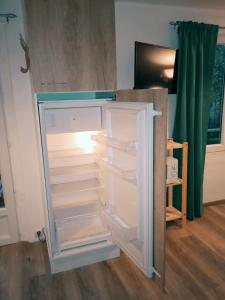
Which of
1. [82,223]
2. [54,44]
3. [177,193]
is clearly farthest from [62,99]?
[177,193]

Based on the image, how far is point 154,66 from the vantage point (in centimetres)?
239

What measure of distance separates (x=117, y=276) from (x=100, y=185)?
31.3 inches

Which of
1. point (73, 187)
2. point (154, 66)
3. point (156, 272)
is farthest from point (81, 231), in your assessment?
point (154, 66)

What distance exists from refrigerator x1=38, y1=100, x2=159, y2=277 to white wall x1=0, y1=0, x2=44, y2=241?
284 mm

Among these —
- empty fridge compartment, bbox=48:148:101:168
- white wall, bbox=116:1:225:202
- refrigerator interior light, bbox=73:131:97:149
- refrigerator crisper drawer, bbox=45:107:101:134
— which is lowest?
empty fridge compartment, bbox=48:148:101:168

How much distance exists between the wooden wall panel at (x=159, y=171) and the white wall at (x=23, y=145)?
123 cm

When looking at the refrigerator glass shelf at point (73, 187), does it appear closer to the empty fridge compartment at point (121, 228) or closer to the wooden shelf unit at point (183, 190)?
the empty fridge compartment at point (121, 228)

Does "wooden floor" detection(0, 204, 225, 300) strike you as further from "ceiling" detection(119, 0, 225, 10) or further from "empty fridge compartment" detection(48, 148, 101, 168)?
"ceiling" detection(119, 0, 225, 10)

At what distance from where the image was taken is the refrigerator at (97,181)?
1507 millimetres

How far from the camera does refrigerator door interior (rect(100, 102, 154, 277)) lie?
4.69 ft

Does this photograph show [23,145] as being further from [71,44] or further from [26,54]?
[71,44]

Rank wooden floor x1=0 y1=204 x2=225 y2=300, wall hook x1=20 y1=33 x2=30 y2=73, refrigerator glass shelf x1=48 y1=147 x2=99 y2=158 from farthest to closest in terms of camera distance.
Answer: refrigerator glass shelf x1=48 y1=147 x2=99 y2=158
wall hook x1=20 y1=33 x2=30 y2=73
wooden floor x1=0 y1=204 x2=225 y2=300

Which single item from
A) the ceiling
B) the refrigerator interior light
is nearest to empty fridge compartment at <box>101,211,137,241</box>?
the refrigerator interior light

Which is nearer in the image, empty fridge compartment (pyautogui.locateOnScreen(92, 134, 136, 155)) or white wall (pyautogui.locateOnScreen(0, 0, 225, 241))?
empty fridge compartment (pyautogui.locateOnScreen(92, 134, 136, 155))
